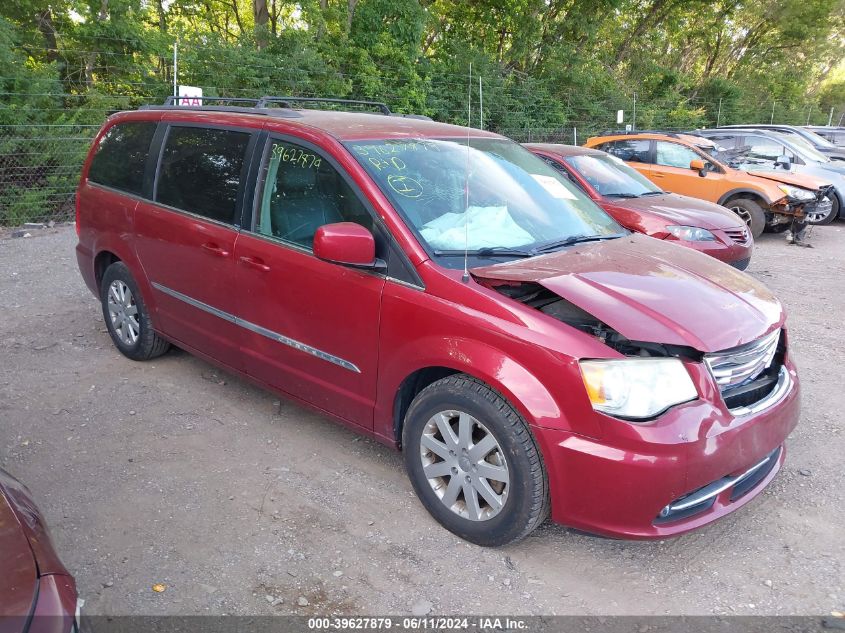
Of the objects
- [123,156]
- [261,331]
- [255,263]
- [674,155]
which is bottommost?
[261,331]

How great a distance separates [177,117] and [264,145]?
1079 mm

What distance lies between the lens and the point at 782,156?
1254 cm

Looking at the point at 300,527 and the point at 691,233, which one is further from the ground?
the point at 691,233

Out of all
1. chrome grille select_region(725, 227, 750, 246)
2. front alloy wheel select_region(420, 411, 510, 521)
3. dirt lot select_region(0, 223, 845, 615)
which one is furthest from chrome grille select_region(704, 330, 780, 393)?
chrome grille select_region(725, 227, 750, 246)

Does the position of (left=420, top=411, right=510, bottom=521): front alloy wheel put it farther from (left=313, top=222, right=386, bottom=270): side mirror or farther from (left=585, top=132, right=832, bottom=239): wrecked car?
(left=585, top=132, right=832, bottom=239): wrecked car

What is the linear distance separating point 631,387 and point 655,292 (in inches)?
22.4

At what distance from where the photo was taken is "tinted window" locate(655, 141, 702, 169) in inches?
440

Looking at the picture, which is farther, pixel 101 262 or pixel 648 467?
pixel 101 262

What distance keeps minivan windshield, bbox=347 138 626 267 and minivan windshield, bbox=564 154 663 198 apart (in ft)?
13.3

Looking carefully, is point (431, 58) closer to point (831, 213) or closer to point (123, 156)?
point (831, 213)

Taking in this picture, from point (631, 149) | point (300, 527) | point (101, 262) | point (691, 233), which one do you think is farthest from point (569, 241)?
point (631, 149)

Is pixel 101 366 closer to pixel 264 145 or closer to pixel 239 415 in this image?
pixel 239 415

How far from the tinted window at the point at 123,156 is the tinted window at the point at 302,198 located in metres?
1.43

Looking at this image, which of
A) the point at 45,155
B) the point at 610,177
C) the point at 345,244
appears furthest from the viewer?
the point at 45,155
